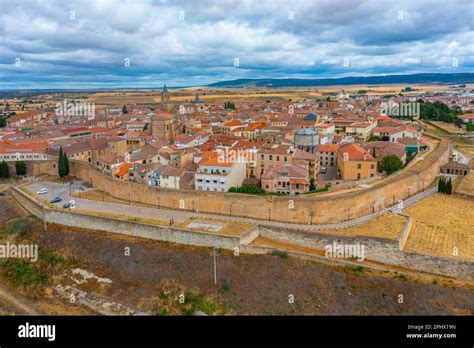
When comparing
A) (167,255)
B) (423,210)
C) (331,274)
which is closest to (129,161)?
(167,255)

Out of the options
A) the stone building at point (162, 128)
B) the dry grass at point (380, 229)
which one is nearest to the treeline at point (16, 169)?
the stone building at point (162, 128)

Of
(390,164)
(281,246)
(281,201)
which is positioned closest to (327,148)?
(390,164)

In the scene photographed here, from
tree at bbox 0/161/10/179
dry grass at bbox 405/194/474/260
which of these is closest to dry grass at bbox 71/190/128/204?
tree at bbox 0/161/10/179

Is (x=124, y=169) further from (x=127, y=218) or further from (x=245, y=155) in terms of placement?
(x=245, y=155)

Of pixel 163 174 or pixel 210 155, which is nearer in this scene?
pixel 163 174

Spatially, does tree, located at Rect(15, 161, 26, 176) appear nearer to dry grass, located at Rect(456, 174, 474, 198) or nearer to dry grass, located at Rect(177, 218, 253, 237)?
dry grass, located at Rect(177, 218, 253, 237)

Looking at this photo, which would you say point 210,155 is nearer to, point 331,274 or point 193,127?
point 331,274
